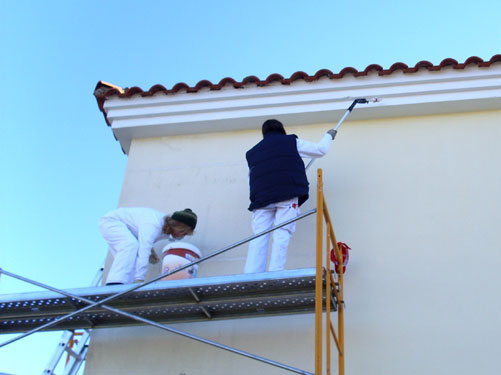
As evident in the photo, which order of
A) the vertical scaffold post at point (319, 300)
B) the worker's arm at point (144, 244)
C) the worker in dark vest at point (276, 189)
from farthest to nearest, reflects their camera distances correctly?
the worker's arm at point (144, 244), the worker in dark vest at point (276, 189), the vertical scaffold post at point (319, 300)

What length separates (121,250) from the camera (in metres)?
6.28

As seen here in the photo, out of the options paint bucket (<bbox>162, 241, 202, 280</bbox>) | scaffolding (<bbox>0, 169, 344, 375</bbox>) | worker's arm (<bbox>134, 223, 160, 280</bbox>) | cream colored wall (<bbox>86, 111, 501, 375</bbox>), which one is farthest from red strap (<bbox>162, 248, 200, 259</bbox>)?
scaffolding (<bbox>0, 169, 344, 375</bbox>)

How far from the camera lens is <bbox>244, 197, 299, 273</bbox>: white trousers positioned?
582 cm

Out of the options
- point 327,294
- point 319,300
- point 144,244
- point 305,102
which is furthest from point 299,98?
point 319,300

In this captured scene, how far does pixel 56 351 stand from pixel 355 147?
11.4 feet

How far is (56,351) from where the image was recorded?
6.40 metres

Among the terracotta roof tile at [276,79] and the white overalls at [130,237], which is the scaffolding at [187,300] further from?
the terracotta roof tile at [276,79]

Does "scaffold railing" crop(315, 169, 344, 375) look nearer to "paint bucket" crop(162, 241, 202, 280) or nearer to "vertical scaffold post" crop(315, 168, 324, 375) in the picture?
"vertical scaffold post" crop(315, 168, 324, 375)

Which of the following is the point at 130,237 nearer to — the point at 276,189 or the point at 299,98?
the point at 276,189

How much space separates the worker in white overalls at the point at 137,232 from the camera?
6.22 m

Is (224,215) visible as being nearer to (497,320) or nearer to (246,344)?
(246,344)

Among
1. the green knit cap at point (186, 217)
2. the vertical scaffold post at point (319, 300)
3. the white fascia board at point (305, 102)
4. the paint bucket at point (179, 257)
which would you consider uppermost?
the white fascia board at point (305, 102)

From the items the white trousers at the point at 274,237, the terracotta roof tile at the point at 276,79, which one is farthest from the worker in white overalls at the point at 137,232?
the terracotta roof tile at the point at 276,79

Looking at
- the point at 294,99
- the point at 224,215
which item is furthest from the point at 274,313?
the point at 294,99
